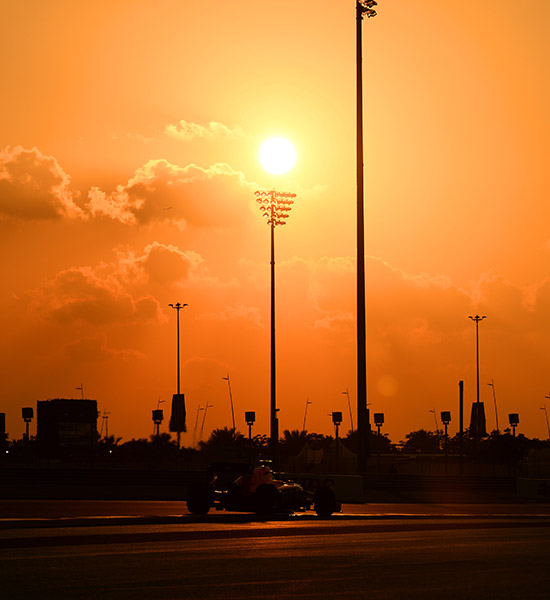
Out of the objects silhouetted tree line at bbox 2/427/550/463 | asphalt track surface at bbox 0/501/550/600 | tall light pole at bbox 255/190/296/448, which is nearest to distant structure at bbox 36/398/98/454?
silhouetted tree line at bbox 2/427/550/463

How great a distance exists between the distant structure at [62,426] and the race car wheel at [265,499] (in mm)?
82820

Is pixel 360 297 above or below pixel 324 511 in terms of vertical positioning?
above

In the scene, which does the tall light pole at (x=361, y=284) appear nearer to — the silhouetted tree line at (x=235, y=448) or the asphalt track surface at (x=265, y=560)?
the asphalt track surface at (x=265, y=560)

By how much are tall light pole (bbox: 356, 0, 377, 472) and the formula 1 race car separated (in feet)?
20.3

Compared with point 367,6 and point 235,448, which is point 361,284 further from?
point 235,448

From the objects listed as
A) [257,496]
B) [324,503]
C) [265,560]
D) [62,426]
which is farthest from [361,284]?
[62,426]

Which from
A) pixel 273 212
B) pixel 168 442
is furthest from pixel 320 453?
pixel 273 212

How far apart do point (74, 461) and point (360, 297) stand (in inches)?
2947

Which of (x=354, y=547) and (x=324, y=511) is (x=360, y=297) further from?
(x=354, y=547)

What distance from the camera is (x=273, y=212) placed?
6519 cm

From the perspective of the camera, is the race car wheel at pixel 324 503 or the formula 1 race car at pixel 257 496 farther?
the race car wheel at pixel 324 503

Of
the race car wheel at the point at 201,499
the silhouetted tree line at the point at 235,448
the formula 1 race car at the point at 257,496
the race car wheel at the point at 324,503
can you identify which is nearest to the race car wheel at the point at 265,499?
the formula 1 race car at the point at 257,496

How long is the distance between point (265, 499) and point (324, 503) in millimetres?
2178

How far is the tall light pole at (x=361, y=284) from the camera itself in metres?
35.2
